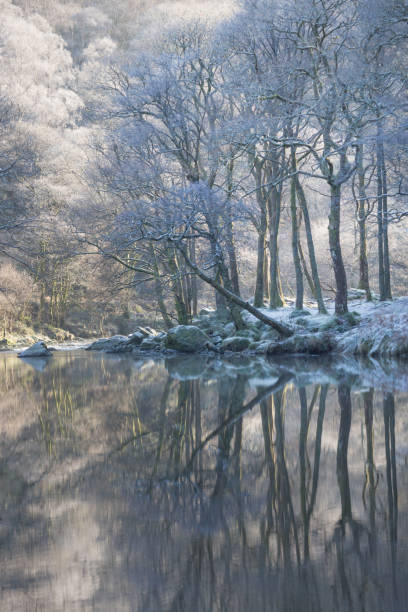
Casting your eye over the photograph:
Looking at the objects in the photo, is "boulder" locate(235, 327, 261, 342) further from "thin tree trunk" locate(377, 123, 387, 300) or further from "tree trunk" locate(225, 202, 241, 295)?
"thin tree trunk" locate(377, 123, 387, 300)

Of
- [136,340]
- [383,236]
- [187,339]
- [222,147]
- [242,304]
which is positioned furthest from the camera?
[136,340]

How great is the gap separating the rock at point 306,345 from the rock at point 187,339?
3.27m

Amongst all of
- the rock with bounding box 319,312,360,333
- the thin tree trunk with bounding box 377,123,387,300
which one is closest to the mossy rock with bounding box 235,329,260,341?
the rock with bounding box 319,312,360,333

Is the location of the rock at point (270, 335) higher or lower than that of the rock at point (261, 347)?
higher

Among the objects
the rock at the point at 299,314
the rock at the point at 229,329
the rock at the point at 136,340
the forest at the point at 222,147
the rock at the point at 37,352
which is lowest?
the rock at the point at 37,352

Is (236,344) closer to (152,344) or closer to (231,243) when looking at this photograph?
(231,243)

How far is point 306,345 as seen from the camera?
1392cm

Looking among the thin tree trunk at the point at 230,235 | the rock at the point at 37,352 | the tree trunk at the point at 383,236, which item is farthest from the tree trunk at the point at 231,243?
the rock at the point at 37,352

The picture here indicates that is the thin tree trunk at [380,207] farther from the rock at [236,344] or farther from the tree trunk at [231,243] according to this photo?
the rock at [236,344]

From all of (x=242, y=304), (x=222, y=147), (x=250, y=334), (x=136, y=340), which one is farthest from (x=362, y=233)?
(x=136, y=340)

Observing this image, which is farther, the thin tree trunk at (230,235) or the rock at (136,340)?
the rock at (136,340)

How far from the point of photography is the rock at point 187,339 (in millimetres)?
17359

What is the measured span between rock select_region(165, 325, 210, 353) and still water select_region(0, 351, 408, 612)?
452 inches

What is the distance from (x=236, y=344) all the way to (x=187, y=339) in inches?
83.0
